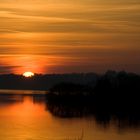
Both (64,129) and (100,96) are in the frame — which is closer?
(64,129)

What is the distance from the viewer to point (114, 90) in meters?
49.1

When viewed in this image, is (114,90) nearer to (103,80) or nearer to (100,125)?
(103,80)

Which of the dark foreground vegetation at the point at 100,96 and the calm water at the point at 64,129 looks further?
the dark foreground vegetation at the point at 100,96

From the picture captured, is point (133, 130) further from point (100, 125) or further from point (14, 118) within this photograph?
point (14, 118)

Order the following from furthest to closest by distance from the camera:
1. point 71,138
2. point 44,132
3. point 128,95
A: point 128,95 → point 44,132 → point 71,138

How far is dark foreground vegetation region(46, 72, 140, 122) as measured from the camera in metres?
42.1

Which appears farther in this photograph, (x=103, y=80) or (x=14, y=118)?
(x=103, y=80)

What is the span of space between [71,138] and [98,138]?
3.73ft

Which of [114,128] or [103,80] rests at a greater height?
[103,80]

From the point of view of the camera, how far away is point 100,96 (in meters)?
48.4

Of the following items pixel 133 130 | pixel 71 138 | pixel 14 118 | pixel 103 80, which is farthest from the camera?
pixel 103 80

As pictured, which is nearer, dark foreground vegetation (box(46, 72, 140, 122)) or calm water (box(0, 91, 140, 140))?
calm water (box(0, 91, 140, 140))

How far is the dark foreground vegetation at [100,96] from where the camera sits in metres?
42.1

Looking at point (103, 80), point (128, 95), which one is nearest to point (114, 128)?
point (128, 95)
